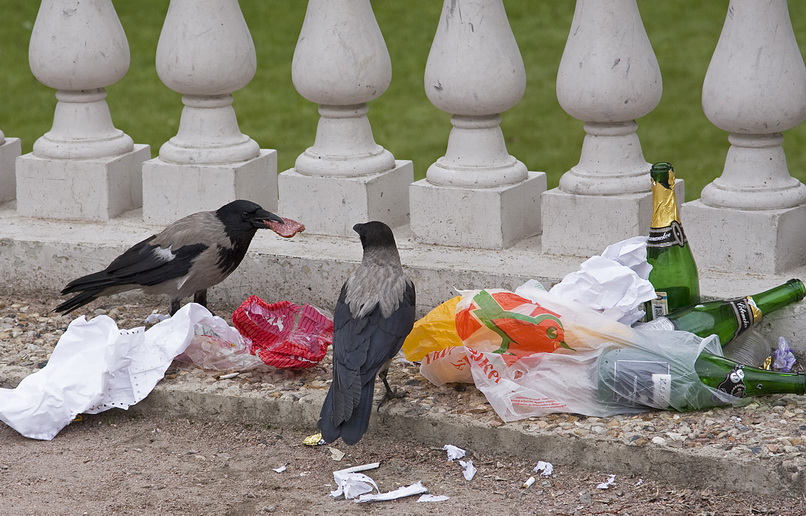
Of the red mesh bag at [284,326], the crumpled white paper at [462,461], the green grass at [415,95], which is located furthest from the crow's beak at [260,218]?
the green grass at [415,95]

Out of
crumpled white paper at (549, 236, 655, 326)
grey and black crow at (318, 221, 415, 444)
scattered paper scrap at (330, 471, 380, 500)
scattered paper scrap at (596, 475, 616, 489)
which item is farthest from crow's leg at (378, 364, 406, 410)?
scattered paper scrap at (596, 475, 616, 489)

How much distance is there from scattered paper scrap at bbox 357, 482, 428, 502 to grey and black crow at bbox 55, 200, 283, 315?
138 centimetres

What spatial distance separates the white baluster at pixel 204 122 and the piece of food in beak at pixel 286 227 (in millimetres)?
471

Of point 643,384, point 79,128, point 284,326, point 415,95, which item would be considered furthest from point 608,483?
point 415,95

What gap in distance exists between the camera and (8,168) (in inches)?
234

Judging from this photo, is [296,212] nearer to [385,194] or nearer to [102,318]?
[385,194]

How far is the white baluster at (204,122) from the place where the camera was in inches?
203

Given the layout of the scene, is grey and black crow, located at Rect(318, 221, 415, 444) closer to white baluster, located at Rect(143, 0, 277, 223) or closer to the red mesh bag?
the red mesh bag

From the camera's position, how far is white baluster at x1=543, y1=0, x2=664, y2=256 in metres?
4.62

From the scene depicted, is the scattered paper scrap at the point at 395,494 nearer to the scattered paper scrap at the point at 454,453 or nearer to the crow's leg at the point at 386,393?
the scattered paper scrap at the point at 454,453

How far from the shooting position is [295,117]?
9.93m

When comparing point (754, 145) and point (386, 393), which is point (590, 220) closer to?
point (754, 145)

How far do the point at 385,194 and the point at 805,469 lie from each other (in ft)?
7.32

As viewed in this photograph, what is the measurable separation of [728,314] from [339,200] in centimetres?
166
